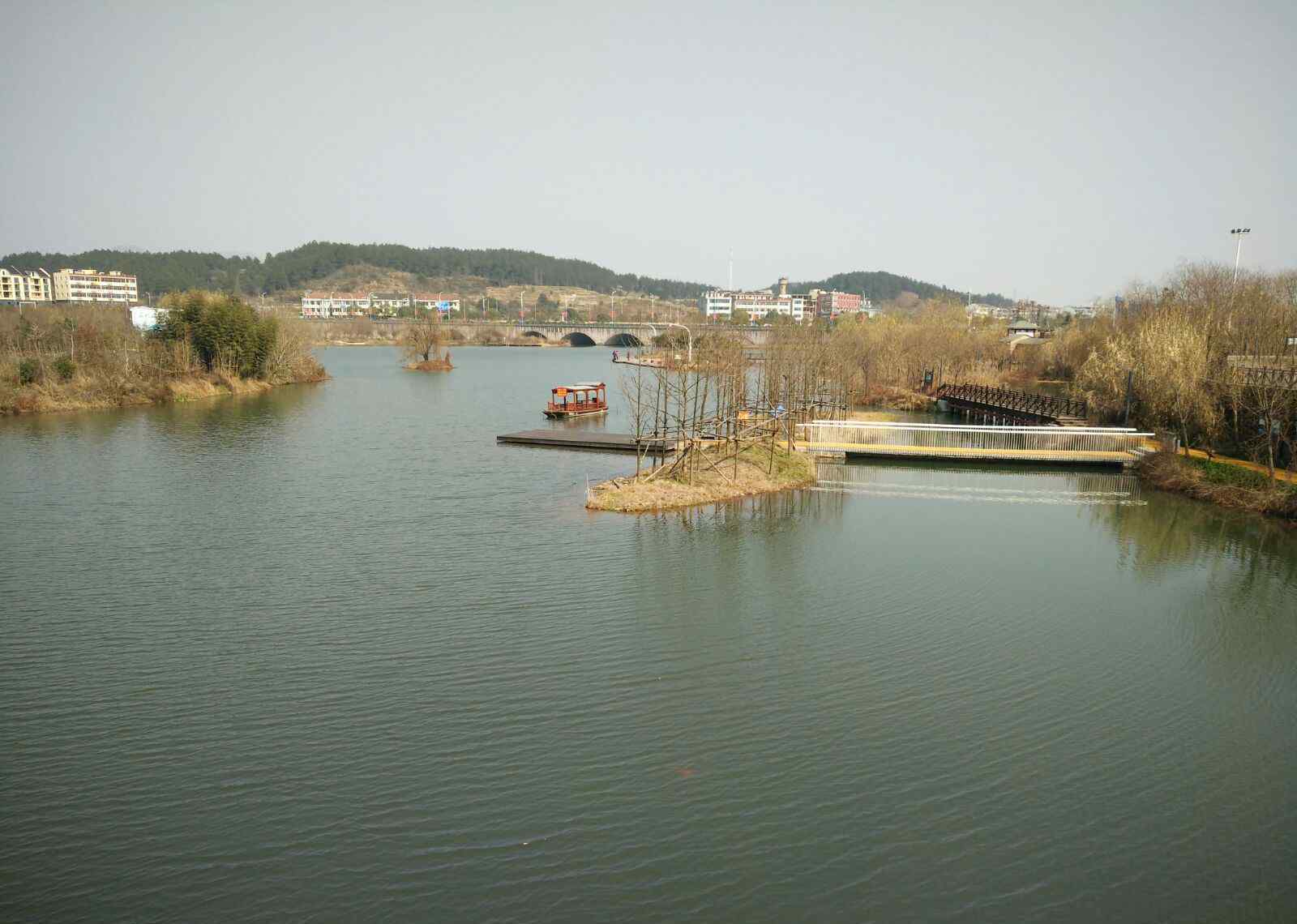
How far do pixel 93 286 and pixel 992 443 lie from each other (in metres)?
150

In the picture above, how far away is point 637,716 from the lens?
1208 cm

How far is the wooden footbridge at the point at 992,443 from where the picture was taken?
32.3m

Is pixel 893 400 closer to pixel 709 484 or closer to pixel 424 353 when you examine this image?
pixel 709 484

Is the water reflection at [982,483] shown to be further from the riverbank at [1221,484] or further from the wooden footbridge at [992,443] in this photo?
the riverbank at [1221,484]

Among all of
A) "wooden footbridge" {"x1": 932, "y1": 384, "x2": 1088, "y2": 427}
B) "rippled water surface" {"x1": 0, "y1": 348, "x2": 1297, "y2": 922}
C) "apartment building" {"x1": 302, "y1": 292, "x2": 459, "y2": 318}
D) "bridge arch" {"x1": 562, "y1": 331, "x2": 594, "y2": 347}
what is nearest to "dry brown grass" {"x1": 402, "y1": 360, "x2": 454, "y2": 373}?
"wooden footbridge" {"x1": 932, "y1": 384, "x2": 1088, "y2": 427}

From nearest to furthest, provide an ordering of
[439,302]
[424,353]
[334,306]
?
1. [424,353]
2. [334,306]
3. [439,302]

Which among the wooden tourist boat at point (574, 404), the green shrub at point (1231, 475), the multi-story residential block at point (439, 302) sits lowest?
the green shrub at point (1231, 475)

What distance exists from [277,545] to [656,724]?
39.9 ft

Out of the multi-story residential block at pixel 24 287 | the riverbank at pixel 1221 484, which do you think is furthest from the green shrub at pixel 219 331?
the multi-story residential block at pixel 24 287

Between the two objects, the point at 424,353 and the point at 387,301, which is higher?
the point at 387,301

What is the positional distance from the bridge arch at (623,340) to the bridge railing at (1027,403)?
→ 78163mm

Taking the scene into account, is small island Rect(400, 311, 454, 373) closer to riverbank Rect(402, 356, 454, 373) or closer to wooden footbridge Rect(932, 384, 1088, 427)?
riverbank Rect(402, 356, 454, 373)

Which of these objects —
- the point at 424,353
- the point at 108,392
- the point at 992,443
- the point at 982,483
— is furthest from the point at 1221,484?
the point at 424,353

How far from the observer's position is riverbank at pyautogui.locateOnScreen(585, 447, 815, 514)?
78.2 feet
